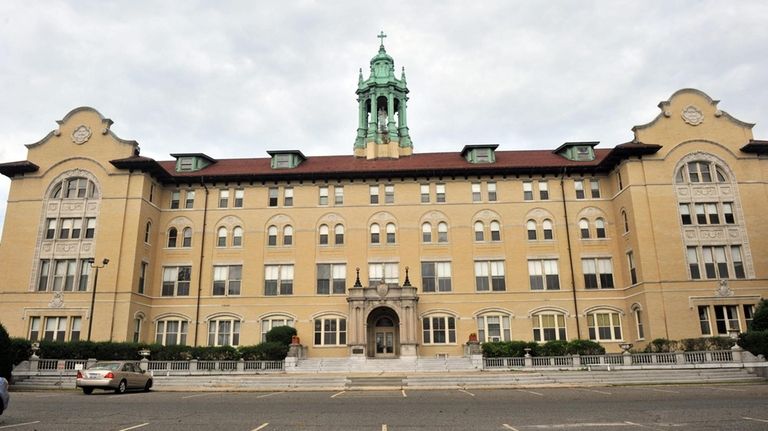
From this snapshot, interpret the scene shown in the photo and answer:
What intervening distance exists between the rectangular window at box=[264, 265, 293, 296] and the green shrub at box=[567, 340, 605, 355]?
67.8 ft

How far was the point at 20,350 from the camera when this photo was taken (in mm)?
28797

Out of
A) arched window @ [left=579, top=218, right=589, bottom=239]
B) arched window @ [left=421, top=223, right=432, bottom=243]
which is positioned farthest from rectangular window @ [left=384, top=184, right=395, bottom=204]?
arched window @ [left=579, top=218, right=589, bottom=239]

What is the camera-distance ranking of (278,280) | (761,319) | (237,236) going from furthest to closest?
1. (237,236)
2. (278,280)
3. (761,319)

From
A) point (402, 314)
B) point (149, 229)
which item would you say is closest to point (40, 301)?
point (149, 229)

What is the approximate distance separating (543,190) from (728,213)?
12921mm

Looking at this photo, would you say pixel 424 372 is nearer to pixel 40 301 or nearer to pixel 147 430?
pixel 147 430

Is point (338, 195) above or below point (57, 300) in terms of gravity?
above

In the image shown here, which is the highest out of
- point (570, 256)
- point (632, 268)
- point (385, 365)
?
point (570, 256)

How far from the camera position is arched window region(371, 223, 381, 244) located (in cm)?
4281

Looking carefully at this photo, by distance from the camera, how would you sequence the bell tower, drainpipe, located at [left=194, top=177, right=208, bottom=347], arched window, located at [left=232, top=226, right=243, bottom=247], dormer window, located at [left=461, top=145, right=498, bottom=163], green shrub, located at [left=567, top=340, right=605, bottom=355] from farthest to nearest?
1. the bell tower
2. dormer window, located at [left=461, top=145, right=498, bottom=163]
3. arched window, located at [left=232, top=226, right=243, bottom=247]
4. drainpipe, located at [left=194, top=177, right=208, bottom=347]
5. green shrub, located at [left=567, top=340, right=605, bottom=355]

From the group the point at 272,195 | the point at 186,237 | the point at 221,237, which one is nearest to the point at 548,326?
the point at 272,195

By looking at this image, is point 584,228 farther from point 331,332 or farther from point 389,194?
point 331,332

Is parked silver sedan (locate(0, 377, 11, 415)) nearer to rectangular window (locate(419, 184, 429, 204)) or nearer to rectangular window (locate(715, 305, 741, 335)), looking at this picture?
rectangular window (locate(419, 184, 429, 204))

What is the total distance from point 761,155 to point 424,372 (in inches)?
1168
